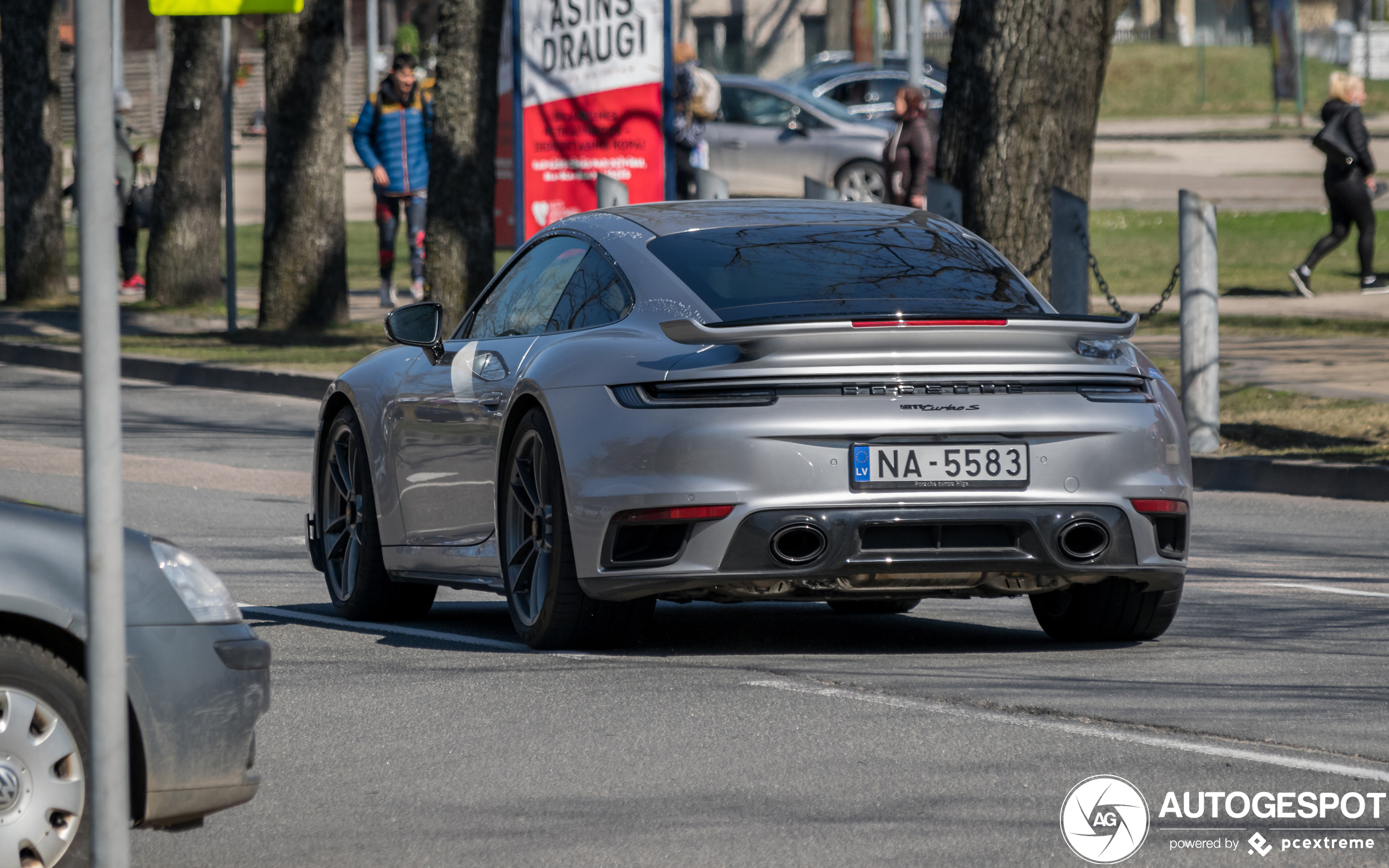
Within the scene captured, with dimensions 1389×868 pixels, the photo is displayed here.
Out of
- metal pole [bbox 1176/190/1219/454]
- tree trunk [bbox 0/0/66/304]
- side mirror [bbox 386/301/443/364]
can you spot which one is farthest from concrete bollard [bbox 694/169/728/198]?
side mirror [bbox 386/301/443/364]

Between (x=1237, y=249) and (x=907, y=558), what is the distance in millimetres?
20093

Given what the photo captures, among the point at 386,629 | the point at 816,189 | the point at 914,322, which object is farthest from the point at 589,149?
the point at 914,322

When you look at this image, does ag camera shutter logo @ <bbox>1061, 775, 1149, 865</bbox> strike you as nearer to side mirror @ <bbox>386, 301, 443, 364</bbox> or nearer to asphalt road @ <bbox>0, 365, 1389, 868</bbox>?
asphalt road @ <bbox>0, 365, 1389, 868</bbox>

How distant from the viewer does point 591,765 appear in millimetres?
5453

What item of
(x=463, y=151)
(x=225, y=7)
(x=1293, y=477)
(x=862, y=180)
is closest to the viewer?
(x=1293, y=477)

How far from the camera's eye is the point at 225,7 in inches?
583

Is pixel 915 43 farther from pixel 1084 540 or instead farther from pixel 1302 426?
pixel 1084 540

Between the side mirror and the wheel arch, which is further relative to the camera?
the side mirror

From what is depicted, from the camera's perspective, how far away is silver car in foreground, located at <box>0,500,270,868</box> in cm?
412

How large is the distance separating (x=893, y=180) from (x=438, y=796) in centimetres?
1627

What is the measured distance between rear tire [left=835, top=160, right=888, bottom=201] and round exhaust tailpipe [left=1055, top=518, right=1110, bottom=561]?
23.8m

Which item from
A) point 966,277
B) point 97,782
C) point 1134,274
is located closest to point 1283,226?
point 1134,274

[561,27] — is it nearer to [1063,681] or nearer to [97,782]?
[1063,681]

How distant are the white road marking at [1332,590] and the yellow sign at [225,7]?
7.85 metres
